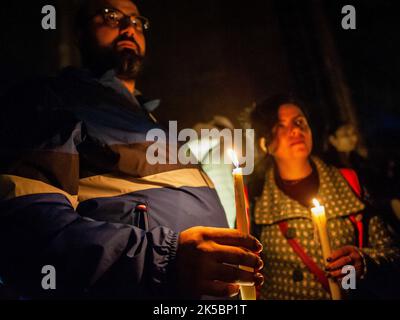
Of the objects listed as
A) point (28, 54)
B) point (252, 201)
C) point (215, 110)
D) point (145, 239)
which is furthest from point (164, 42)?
point (145, 239)

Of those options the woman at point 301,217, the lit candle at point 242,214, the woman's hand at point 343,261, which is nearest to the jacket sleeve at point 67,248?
the lit candle at point 242,214

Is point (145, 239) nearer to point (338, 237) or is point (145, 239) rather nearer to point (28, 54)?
point (338, 237)

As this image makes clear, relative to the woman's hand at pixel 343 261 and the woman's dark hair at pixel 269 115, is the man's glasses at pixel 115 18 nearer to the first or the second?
the woman's dark hair at pixel 269 115

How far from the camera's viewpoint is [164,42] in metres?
4.04

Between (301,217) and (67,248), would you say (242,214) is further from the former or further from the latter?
(301,217)

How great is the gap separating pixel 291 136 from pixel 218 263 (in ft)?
6.43

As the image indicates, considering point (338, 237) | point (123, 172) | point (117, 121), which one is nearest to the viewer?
point (123, 172)

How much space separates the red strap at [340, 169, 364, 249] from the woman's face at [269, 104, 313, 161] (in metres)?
0.37

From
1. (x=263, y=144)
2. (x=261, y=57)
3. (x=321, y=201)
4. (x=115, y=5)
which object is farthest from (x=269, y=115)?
(x=115, y=5)

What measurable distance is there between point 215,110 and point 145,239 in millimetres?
2709

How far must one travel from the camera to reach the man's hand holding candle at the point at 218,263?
1.17 m

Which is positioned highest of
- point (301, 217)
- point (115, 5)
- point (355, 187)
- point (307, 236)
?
A: point (115, 5)

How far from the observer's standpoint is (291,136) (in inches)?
114

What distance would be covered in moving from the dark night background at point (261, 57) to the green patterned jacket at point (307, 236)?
1097 millimetres
